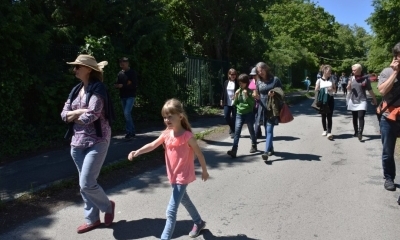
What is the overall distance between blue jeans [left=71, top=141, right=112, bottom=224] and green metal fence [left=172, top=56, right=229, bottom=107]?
33.2 feet

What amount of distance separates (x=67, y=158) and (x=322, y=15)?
56.4m

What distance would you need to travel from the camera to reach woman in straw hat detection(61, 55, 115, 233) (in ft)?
13.6

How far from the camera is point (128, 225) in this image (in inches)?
175

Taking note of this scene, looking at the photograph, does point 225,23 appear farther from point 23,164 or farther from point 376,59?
point 376,59

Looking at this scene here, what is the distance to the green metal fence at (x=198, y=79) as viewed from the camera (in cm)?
1483

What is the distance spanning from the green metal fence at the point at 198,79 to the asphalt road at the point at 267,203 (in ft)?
23.0

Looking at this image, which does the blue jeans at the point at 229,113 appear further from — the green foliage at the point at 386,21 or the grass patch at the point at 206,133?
the green foliage at the point at 386,21

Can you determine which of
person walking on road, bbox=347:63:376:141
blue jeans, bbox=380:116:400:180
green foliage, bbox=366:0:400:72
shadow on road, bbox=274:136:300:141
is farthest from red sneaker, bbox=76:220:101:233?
green foliage, bbox=366:0:400:72

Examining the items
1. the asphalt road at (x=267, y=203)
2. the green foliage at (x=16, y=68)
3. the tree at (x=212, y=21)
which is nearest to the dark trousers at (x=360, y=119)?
the asphalt road at (x=267, y=203)

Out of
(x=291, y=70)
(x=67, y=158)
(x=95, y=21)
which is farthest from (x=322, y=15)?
(x=67, y=158)

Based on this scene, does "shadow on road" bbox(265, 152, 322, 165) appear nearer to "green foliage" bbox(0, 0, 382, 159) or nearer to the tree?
"green foliage" bbox(0, 0, 382, 159)

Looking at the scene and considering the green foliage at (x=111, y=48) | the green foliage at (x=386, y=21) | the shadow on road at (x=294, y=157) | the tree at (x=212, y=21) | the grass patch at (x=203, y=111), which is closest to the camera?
the shadow on road at (x=294, y=157)

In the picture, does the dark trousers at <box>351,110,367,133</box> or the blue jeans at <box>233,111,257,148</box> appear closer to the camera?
the blue jeans at <box>233,111,257,148</box>

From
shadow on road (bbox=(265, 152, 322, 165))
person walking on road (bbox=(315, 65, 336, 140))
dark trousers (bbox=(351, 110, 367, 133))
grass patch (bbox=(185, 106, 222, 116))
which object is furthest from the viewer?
grass patch (bbox=(185, 106, 222, 116))
